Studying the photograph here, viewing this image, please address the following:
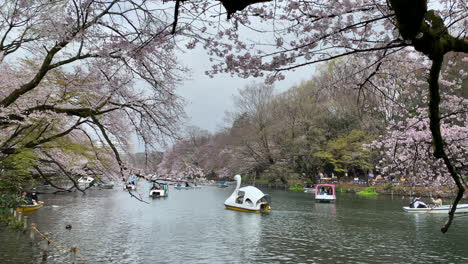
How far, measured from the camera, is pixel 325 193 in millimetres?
29688

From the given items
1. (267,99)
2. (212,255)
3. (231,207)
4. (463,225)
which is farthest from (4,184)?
(267,99)

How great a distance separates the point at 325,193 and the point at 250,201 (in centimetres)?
867

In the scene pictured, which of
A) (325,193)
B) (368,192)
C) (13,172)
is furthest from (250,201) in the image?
(368,192)

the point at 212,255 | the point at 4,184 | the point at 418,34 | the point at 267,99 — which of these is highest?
the point at 267,99

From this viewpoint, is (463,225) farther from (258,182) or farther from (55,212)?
(258,182)

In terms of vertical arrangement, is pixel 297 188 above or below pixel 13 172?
below

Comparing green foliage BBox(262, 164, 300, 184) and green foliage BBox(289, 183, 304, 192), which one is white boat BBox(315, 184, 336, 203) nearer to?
green foliage BBox(289, 183, 304, 192)

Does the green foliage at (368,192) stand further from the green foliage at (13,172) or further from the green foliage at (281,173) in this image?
the green foliage at (13,172)

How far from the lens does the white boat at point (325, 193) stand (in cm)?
2894

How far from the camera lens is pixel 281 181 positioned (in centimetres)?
4494

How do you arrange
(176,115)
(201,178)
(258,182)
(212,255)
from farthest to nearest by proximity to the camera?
(258,182), (212,255), (201,178), (176,115)

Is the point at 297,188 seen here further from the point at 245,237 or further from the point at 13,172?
the point at 13,172

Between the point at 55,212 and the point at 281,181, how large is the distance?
2851 centimetres

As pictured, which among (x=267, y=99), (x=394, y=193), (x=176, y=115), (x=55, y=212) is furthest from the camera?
(x=267, y=99)
